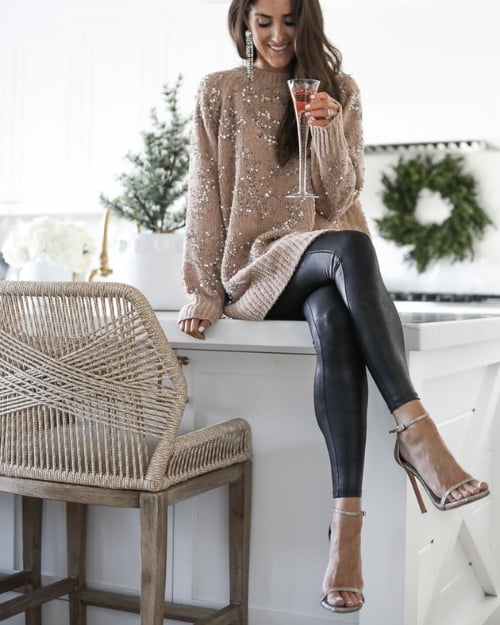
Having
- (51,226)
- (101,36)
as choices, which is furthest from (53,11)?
(51,226)

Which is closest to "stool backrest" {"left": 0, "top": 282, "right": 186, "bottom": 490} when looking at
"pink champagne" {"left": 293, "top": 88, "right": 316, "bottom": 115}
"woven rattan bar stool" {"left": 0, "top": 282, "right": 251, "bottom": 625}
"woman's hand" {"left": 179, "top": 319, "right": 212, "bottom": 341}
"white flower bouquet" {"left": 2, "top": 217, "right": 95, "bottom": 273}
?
"woven rattan bar stool" {"left": 0, "top": 282, "right": 251, "bottom": 625}

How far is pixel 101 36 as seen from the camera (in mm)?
4922

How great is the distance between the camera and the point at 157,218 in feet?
7.83

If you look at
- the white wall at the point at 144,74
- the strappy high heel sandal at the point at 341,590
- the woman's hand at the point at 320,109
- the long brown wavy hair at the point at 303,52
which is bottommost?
the strappy high heel sandal at the point at 341,590

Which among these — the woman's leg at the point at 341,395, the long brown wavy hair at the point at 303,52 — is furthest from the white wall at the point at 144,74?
the woman's leg at the point at 341,395

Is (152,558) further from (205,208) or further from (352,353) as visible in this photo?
(205,208)

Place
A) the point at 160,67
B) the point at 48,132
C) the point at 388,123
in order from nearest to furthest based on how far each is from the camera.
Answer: the point at 388,123 → the point at 160,67 → the point at 48,132

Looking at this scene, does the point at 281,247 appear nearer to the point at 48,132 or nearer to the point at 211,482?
the point at 211,482

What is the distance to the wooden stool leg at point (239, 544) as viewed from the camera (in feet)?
5.96

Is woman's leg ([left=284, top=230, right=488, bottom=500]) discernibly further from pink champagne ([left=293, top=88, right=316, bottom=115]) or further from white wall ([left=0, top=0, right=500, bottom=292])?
white wall ([left=0, top=0, right=500, bottom=292])

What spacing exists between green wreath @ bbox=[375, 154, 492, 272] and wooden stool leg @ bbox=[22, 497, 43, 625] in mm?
2598

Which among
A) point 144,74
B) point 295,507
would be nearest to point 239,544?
point 295,507

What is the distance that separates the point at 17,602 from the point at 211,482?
53 cm

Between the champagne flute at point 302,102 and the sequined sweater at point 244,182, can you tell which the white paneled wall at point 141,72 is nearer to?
the sequined sweater at point 244,182
